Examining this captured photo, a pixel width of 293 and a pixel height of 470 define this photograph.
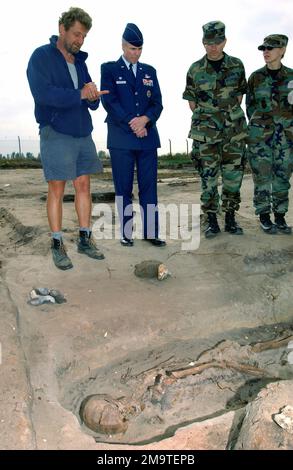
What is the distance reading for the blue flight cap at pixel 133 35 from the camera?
4059 millimetres

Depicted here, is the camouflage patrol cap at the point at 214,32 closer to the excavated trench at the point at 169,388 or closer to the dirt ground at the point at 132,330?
the dirt ground at the point at 132,330

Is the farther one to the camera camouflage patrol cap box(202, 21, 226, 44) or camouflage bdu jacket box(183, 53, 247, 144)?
camouflage bdu jacket box(183, 53, 247, 144)

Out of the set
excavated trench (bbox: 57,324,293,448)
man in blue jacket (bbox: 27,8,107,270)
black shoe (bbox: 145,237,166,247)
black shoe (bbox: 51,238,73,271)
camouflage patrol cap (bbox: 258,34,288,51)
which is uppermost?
camouflage patrol cap (bbox: 258,34,288,51)

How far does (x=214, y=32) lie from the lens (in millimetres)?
4145

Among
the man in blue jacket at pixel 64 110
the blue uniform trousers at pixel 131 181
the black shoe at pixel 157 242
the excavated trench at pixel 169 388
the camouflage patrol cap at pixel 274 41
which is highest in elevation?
the camouflage patrol cap at pixel 274 41

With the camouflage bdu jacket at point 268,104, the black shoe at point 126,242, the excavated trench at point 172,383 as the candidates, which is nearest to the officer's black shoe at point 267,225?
the camouflage bdu jacket at point 268,104

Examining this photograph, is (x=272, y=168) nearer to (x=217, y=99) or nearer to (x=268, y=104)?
(x=268, y=104)

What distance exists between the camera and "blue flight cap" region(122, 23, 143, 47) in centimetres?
406

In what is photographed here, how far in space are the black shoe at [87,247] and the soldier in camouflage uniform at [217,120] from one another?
1.24 m

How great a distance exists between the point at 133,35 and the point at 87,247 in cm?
192

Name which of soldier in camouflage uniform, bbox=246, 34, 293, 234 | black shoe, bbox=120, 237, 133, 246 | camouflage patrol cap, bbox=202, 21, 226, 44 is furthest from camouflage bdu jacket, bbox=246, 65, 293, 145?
black shoe, bbox=120, 237, 133, 246

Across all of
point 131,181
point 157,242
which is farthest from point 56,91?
point 157,242

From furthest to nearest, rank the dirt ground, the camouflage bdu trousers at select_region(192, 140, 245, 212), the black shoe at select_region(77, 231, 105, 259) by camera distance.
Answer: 1. the camouflage bdu trousers at select_region(192, 140, 245, 212)
2. the black shoe at select_region(77, 231, 105, 259)
3. the dirt ground

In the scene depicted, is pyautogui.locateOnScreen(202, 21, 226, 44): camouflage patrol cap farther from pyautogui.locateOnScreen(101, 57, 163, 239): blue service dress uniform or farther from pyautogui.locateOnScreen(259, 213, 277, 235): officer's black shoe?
pyautogui.locateOnScreen(259, 213, 277, 235): officer's black shoe
